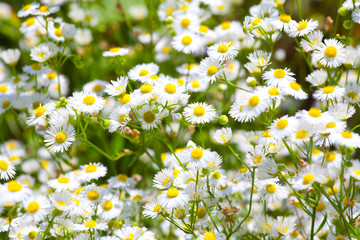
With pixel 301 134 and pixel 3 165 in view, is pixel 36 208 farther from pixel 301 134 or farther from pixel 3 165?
pixel 301 134

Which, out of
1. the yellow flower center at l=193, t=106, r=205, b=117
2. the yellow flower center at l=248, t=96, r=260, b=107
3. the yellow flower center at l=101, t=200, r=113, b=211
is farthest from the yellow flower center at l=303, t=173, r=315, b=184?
the yellow flower center at l=101, t=200, r=113, b=211

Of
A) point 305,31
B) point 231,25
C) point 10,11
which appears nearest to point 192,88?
point 231,25

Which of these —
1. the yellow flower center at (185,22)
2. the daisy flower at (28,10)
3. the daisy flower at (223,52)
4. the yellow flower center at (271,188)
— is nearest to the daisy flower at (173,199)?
the yellow flower center at (271,188)

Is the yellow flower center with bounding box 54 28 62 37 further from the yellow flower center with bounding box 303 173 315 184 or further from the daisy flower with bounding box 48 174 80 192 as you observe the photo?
the yellow flower center with bounding box 303 173 315 184

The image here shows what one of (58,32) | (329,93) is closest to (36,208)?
(58,32)

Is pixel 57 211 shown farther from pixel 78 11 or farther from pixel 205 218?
pixel 78 11

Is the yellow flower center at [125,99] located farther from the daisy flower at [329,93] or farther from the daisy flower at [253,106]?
the daisy flower at [329,93]
